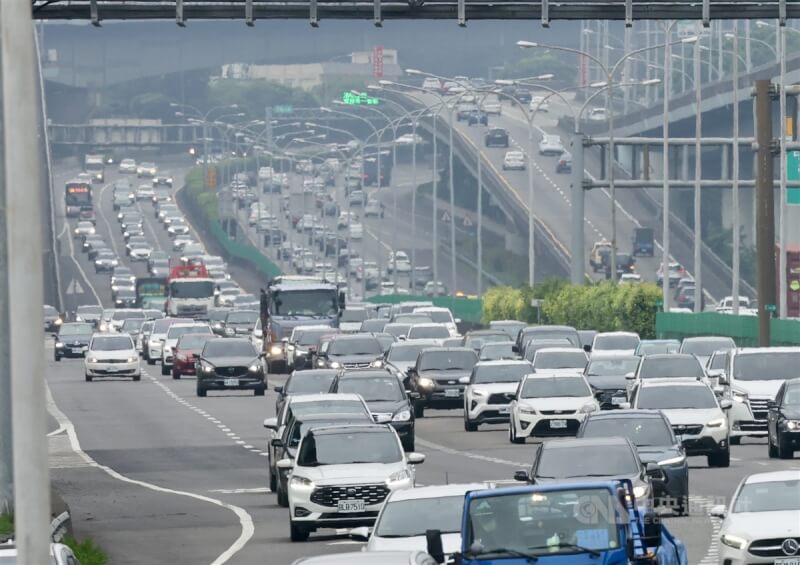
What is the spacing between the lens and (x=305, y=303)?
7162 centimetres

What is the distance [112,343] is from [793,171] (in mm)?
23188

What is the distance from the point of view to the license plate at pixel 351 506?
25.8 metres

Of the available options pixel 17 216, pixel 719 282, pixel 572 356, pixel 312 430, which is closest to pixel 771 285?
pixel 572 356

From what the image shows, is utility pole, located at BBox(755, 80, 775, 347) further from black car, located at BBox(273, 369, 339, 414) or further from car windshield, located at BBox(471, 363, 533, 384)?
black car, located at BBox(273, 369, 339, 414)

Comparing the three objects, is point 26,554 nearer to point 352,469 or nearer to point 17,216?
point 17,216

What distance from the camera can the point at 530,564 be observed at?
50.2 ft

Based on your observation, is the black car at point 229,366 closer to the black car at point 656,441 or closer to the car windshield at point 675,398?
the car windshield at point 675,398

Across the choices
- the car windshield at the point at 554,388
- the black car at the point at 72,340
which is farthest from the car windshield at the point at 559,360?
the black car at the point at 72,340

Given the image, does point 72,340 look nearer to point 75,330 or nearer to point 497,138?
point 75,330

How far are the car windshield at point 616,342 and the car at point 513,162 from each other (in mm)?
91990

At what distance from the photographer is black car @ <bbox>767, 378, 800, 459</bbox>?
116 ft

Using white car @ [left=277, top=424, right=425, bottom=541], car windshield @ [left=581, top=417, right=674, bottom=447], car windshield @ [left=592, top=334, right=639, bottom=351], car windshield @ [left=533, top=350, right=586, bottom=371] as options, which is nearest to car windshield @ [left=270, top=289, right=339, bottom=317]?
car windshield @ [left=592, top=334, right=639, bottom=351]

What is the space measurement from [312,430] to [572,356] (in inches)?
981

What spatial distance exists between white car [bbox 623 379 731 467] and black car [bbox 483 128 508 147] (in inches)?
4936
